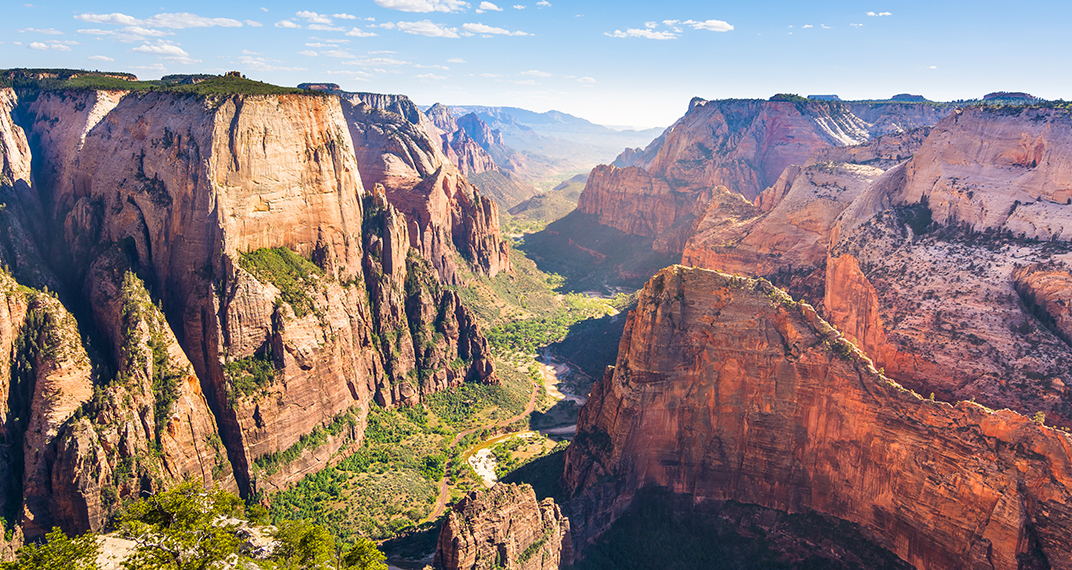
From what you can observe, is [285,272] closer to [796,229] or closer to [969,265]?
[796,229]

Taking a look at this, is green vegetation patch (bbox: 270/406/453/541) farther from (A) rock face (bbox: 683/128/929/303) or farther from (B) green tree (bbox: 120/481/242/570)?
(A) rock face (bbox: 683/128/929/303)

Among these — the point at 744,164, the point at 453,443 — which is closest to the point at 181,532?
the point at 453,443

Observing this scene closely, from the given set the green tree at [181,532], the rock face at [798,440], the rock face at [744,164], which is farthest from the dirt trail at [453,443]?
the rock face at [744,164]

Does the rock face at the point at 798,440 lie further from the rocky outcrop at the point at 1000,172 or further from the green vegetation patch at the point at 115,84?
the green vegetation patch at the point at 115,84

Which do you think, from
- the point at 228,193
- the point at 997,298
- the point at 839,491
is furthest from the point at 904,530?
the point at 228,193

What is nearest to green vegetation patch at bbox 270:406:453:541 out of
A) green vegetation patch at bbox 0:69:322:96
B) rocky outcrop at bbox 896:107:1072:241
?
green vegetation patch at bbox 0:69:322:96

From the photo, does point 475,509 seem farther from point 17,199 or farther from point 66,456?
point 17,199
